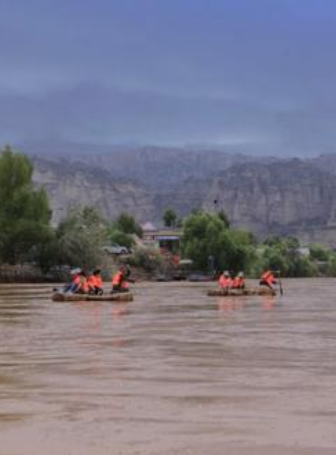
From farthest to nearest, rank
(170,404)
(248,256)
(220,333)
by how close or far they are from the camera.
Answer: (248,256) < (220,333) < (170,404)

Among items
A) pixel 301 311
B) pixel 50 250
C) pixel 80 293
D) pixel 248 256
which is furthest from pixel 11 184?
pixel 301 311

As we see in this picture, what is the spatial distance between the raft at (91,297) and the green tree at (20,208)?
4661cm

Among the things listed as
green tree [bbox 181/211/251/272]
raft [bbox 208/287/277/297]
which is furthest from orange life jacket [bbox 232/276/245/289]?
green tree [bbox 181/211/251/272]

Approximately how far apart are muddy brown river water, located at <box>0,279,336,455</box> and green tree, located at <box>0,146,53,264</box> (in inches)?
2420

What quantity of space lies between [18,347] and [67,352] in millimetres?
1383

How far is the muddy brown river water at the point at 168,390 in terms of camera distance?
8375mm

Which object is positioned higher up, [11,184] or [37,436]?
[11,184]

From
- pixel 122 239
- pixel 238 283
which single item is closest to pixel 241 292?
pixel 238 283

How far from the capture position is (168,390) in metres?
11.5

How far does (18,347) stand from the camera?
1741cm

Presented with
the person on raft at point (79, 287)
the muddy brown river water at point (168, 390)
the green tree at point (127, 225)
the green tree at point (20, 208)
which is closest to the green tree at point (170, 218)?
the green tree at point (127, 225)

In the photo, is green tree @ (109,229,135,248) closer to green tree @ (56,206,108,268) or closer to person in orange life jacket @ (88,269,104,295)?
green tree @ (56,206,108,268)

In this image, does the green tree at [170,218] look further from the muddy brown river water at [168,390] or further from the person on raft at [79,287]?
the muddy brown river water at [168,390]

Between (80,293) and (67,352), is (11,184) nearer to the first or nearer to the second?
(80,293)
